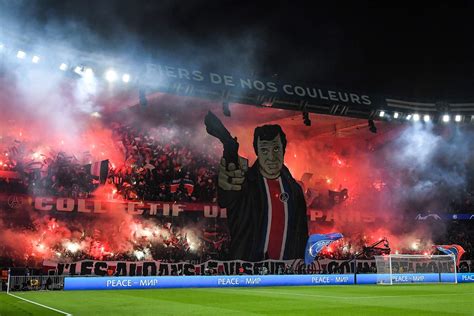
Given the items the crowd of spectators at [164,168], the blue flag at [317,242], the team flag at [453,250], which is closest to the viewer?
the crowd of spectators at [164,168]

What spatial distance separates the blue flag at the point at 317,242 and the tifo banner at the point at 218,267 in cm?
71

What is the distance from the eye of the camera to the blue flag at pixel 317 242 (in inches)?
1252

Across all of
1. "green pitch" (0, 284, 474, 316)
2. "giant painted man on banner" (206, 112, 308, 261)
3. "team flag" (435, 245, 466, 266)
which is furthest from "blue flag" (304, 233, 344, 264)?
"green pitch" (0, 284, 474, 316)

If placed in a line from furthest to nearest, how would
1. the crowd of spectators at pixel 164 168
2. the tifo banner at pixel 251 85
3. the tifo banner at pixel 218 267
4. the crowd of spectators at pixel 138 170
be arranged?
the crowd of spectators at pixel 164 168 → the crowd of spectators at pixel 138 170 → the tifo banner at pixel 218 267 → the tifo banner at pixel 251 85

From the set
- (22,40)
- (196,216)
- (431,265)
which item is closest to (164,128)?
(196,216)

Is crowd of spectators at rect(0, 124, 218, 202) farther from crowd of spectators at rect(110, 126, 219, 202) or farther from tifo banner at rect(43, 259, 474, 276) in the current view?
tifo banner at rect(43, 259, 474, 276)

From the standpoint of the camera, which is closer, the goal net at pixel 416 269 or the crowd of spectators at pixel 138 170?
the crowd of spectators at pixel 138 170

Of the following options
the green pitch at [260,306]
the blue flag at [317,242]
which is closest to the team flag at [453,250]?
the blue flag at [317,242]

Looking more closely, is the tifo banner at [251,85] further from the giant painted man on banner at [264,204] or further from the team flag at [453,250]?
the team flag at [453,250]

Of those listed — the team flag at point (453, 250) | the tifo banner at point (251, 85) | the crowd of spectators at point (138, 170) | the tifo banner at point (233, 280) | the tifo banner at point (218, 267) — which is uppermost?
the tifo banner at point (251, 85)

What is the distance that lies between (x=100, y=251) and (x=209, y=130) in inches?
Result: 372

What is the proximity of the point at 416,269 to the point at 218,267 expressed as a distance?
1073 centimetres

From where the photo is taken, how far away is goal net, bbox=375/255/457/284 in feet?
89.9

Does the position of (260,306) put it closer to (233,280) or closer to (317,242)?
(233,280)
